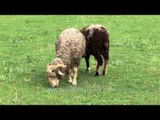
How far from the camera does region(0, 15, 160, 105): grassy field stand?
1380cm

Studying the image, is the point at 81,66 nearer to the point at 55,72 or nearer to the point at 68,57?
the point at 68,57

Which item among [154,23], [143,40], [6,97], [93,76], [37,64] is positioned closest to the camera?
[6,97]

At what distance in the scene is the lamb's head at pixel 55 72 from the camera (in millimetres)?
14434

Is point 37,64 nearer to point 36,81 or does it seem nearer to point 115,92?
point 36,81

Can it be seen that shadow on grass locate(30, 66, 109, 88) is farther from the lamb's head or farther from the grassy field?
the lamb's head

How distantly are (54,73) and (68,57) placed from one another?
0.70 metres

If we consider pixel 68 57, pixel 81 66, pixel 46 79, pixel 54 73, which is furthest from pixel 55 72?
pixel 81 66

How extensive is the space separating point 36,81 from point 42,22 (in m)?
11.9

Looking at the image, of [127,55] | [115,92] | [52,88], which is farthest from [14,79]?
[127,55]

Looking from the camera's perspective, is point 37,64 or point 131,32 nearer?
point 37,64

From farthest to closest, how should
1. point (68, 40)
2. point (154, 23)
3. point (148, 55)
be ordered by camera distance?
1. point (154, 23)
2. point (148, 55)
3. point (68, 40)

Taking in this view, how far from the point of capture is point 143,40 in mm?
22484

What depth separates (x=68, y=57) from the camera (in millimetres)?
14812

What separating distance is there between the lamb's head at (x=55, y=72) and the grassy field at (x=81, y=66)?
0.24m
